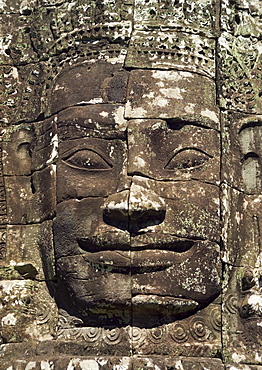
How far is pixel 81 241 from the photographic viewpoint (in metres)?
9.04

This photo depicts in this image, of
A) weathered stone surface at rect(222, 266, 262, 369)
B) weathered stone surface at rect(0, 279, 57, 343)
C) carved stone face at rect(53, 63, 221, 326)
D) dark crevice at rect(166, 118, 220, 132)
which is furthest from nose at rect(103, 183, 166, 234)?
weathered stone surface at rect(0, 279, 57, 343)

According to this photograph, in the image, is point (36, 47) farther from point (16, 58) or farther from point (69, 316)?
point (69, 316)

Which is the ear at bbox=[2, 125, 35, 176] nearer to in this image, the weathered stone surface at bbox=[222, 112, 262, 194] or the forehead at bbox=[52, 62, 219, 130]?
the forehead at bbox=[52, 62, 219, 130]

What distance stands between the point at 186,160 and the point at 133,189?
0.61 metres

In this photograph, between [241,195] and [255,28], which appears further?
[255,28]

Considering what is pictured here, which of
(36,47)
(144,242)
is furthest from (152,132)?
(36,47)

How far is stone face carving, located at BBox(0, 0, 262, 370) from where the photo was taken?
8.93 meters

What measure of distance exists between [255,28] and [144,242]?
8.81 ft

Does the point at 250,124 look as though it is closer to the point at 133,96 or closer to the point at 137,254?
the point at 133,96

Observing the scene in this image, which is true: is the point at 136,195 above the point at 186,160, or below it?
below

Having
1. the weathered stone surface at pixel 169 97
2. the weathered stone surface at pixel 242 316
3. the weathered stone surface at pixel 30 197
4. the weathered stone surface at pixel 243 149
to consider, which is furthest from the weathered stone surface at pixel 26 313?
the weathered stone surface at pixel 243 149

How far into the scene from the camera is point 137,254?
29.2 ft

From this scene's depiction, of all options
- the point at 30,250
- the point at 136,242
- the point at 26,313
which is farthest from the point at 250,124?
the point at 26,313

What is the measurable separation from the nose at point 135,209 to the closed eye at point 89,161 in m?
0.35
